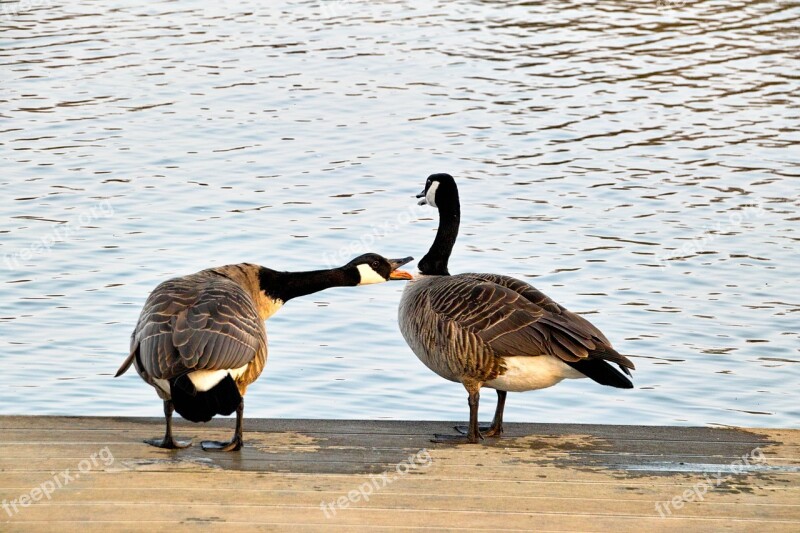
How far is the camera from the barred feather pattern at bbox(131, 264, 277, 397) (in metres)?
5.93

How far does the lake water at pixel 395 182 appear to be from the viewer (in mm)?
9898

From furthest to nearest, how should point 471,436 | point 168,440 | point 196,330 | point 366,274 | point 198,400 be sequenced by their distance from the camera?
point 366,274, point 471,436, point 168,440, point 196,330, point 198,400

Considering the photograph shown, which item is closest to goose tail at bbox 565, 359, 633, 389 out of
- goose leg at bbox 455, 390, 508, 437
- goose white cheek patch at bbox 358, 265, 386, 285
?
goose leg at bbox 455, 390, 508, 437

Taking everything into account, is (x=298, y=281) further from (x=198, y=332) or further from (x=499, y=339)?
(x=198, y=332)

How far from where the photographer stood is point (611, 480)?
5.97 meters

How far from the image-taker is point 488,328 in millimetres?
6949

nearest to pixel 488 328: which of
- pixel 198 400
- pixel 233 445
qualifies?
pixel 233 445

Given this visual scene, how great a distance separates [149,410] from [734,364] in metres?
4.67

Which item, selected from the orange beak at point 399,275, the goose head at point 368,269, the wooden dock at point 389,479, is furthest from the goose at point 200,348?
the orange beak at point 399,275

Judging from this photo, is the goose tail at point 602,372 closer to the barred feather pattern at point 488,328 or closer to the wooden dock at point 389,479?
the barred feather pattern at point 488,328

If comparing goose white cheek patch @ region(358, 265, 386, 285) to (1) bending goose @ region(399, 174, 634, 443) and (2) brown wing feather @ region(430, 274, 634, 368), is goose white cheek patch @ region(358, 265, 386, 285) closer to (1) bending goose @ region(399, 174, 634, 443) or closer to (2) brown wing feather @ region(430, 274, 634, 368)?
(1) bending goose @ region(399, 174, 634, 443)

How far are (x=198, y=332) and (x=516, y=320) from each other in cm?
186

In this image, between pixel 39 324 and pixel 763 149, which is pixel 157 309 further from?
pixel 763 149

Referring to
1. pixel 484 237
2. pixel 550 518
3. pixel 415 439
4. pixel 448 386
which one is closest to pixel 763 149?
pixel 484 237
